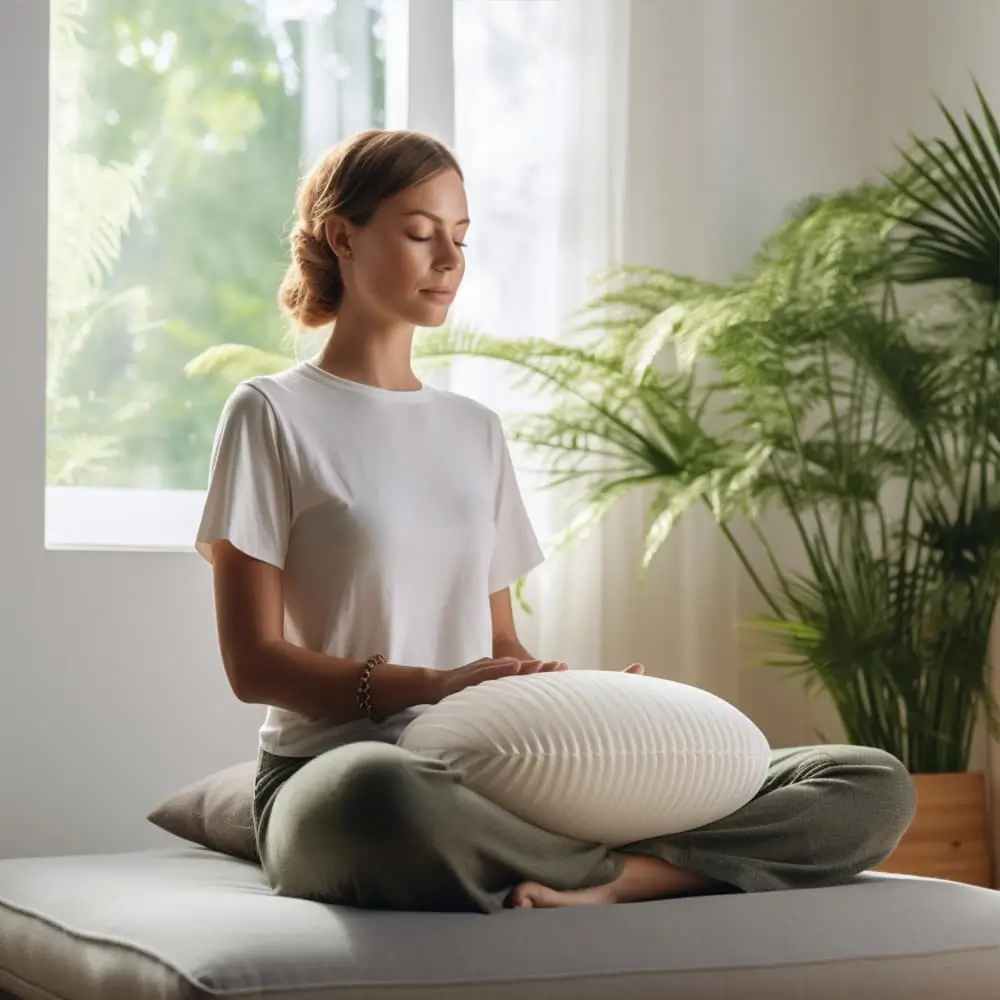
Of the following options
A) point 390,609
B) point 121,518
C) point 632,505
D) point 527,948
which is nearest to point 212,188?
point 121,518

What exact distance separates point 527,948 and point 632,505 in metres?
1.96

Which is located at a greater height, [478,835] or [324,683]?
[324,683]

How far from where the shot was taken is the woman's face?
212 centimetres

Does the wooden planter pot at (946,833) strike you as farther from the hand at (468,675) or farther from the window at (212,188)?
the hand at (468,675)

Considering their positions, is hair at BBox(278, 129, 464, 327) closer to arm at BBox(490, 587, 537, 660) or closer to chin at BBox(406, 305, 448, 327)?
chin at BBox(406, 305, 448, 327)

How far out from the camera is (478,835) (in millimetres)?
1672

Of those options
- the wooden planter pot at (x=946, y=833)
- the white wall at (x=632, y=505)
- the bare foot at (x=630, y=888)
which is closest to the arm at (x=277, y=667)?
the bare foot at (x=630, y=888)

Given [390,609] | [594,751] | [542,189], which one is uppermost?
[542,189]

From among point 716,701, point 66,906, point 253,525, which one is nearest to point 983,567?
point 716,701

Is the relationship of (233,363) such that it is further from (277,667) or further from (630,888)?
(630,888)

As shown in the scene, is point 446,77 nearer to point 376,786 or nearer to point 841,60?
point 841,60

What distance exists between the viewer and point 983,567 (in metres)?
3.05

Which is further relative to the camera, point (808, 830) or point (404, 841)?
point (808, 830)

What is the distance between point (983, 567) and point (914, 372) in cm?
38
